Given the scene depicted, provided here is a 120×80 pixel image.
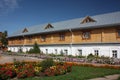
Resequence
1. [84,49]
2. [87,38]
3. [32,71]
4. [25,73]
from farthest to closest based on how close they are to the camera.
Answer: [84,49] → [87,38] → [32,71] → [25,73]

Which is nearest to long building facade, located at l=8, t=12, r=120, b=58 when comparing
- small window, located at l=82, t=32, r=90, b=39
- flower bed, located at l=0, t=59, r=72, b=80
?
small window, located at l=82, t=32, r=90, b=39

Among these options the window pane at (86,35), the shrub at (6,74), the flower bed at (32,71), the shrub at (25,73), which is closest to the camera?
the shrub at (6,74)

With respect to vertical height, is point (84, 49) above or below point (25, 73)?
above

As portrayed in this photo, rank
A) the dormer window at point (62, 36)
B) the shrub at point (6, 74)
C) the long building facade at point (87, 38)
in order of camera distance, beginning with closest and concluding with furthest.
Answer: the shrub at point (6, 74)
the long building facade at point (87, 38)
the dormer window at point (62, 36)

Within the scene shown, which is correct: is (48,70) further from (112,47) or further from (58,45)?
(58,45)

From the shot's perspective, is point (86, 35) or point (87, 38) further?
point (86, 35)

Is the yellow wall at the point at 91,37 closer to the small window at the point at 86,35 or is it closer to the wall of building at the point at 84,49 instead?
the small window at the point at 86,35

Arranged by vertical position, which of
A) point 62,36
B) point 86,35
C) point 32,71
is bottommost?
point 32,71

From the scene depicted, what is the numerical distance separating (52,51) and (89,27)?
9860 mm

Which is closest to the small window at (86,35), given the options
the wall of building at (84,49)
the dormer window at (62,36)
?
the wall of building at (84,49)

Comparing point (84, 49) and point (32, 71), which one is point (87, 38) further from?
point (32, 71)

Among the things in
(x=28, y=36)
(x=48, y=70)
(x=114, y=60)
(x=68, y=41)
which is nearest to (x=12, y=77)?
(x=48, y=70)

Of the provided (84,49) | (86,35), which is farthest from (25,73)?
(86,35)

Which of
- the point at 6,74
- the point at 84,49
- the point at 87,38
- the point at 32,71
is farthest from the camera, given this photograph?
the point at 84,49
